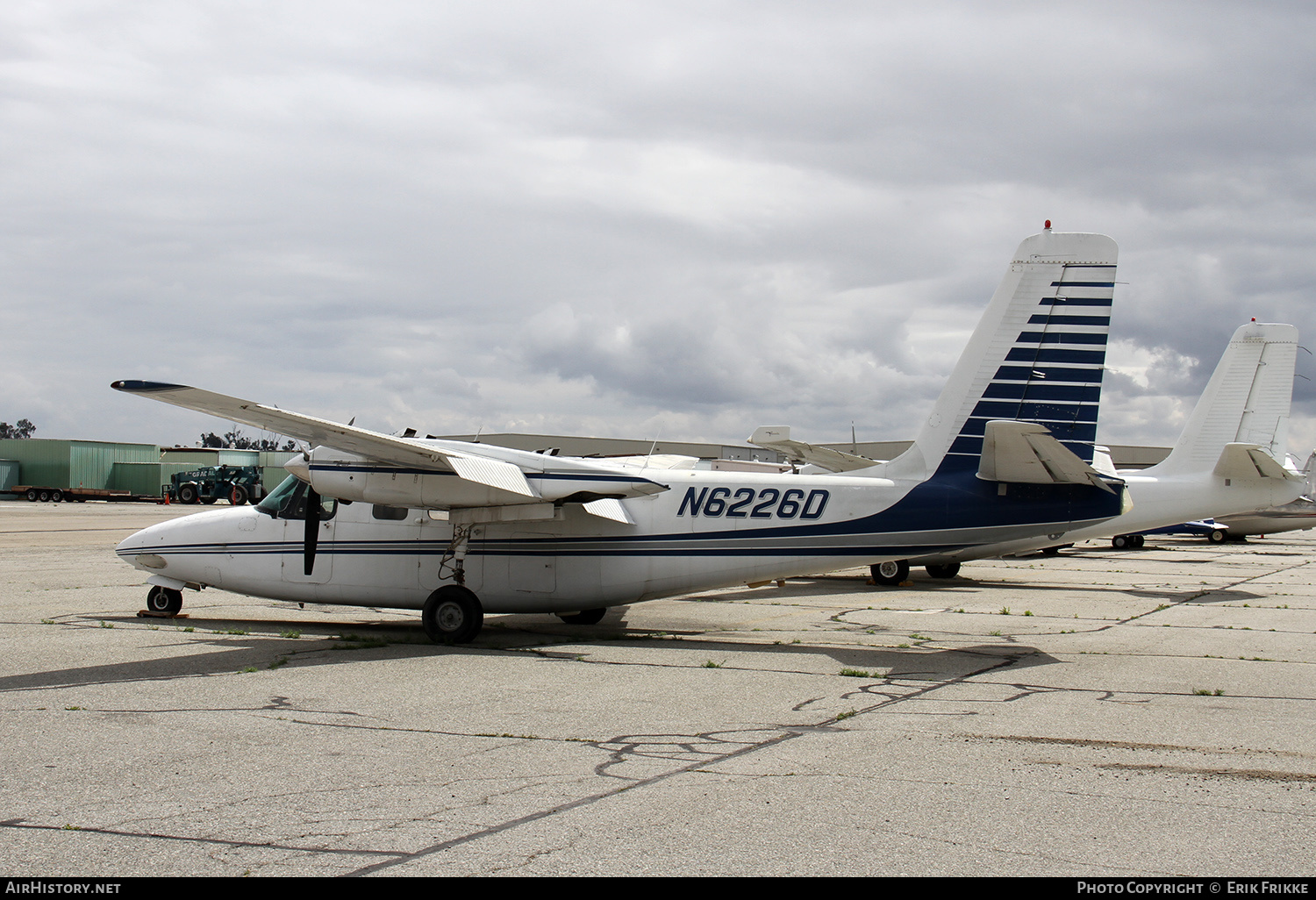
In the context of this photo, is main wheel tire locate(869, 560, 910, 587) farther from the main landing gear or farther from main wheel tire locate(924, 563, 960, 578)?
main wheel tire locate(924, 563, 960, 578)

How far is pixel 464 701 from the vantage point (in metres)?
8.88

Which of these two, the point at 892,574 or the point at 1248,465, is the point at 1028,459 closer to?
the point at 1248,465

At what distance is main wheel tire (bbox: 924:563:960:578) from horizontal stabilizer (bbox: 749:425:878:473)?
3732 millimetres

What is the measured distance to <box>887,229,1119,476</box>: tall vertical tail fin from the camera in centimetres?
1280

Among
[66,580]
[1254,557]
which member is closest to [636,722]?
[66,580]

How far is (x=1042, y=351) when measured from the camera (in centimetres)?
1296

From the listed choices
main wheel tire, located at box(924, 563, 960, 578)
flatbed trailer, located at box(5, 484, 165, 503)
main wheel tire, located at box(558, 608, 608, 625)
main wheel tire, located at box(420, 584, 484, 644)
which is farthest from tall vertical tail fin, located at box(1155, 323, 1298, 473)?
flatbed trailer, located at box(5, 484, 165, 503)

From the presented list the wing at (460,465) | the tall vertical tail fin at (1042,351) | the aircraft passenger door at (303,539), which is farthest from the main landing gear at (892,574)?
the aircraft passenger door at (303,539)

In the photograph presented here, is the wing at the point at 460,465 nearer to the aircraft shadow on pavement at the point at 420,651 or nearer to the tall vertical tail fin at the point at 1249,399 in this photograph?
the aircraft shadow on pavement at the point at 420,651

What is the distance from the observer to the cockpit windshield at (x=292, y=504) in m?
14.1

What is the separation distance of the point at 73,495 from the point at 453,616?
6924 centimetres

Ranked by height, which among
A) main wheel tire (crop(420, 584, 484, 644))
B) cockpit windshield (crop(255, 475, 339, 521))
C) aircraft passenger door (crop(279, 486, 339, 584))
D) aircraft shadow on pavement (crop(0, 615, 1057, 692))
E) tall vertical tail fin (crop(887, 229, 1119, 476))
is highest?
tall vertical tail fin (crop(887, 229, 1119, 476))

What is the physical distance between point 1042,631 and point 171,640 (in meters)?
12.1

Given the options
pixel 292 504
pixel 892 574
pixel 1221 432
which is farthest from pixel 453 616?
pixel 1221 432
